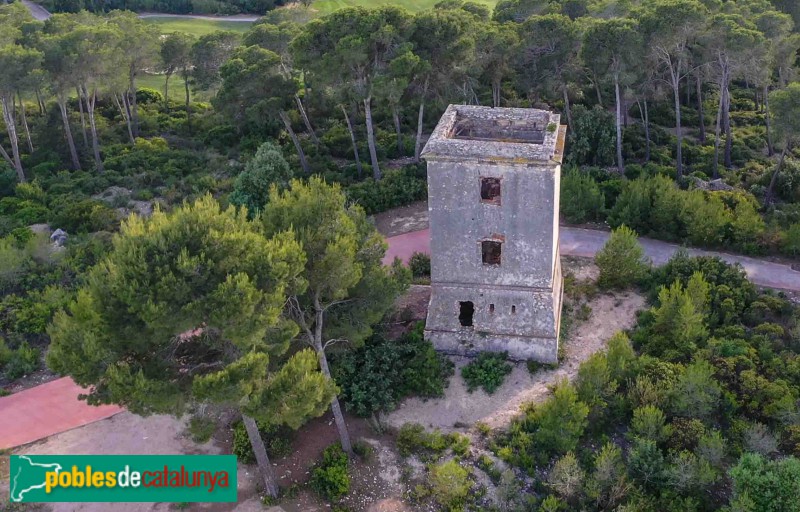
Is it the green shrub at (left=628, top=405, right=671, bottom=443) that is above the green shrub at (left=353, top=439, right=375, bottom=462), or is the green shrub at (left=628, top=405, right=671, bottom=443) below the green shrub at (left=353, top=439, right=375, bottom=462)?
above

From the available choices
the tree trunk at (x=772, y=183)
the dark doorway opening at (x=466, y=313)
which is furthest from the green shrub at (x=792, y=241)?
the dark doorway opening at (x=466, y=313)

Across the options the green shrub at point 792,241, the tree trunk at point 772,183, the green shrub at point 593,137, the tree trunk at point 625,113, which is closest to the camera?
the green shrub at point 792,241

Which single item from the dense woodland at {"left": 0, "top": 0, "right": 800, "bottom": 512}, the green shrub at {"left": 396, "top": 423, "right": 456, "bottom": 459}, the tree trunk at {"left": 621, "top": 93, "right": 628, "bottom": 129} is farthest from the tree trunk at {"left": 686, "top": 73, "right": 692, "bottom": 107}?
the green shrub at {"left": 396, "top": 423, "right": 456, "bottom": 459}

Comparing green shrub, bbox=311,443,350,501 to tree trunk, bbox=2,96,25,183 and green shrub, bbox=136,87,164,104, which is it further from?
green shrub, bbox=136,87,164,104

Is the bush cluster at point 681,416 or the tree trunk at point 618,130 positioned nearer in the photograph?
the bush cluster at point 681,416

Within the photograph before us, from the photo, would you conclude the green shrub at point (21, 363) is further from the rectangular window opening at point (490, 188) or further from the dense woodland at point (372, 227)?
the rectangular window opening at point (490, 188)

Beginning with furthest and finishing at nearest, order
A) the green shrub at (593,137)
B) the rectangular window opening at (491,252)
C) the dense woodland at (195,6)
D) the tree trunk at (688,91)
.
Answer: the dense woodland at (195,6) → the tree trunk at (688,91) → the green shrub at (593,137) → the rectangular window opening at (491,252)
